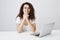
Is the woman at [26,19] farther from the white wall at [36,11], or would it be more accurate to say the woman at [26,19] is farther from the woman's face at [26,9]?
the white wall at [36,11]

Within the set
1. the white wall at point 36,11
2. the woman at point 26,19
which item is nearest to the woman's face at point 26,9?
the woman at point 26,19

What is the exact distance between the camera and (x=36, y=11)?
128 inches

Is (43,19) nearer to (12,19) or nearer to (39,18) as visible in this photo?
(39,18)

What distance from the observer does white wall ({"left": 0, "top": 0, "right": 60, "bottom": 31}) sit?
127 inches

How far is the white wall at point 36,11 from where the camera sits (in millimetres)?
3215

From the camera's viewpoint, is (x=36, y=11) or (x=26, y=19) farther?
(x=36, y=11)

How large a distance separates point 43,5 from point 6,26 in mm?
1013

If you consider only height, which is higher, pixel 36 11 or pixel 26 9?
pixel 26 9

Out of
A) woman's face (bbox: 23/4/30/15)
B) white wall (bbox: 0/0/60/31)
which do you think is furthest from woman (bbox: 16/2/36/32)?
white wall (bbox: 0/0/60/31)

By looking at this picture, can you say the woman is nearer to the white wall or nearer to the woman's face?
the woman's face

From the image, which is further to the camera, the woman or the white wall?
the white wall

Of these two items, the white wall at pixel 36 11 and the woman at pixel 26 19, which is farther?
the white wall at pixel 36 11

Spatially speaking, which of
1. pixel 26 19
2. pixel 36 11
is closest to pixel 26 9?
pixel 26 19

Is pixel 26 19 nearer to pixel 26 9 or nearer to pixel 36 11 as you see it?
pixel 26 9
